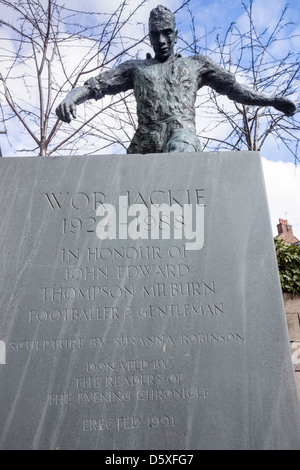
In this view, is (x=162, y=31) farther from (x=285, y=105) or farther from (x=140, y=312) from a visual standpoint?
(x=140, y=312)

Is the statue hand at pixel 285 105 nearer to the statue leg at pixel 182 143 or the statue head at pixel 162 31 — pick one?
the statue leg at pixel 182 143

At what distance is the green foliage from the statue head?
365cm

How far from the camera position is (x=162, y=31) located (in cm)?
397

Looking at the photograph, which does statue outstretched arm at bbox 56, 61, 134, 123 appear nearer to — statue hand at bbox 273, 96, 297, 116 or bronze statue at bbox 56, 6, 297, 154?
bronze statue at bbox 56, 6, 297, 154

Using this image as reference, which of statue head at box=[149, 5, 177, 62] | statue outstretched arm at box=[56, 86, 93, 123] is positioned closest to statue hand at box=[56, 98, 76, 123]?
statue outstretched arm at box=[56, 86, 93, 123]

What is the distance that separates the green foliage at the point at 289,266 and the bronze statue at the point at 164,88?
114 inches

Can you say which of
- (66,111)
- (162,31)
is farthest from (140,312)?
(162,31)

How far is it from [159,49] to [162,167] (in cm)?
160

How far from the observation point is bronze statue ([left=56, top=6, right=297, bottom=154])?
380 centimetres

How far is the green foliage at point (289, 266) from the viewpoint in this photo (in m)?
6.07

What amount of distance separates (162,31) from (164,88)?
59 cm

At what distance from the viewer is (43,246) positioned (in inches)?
114
